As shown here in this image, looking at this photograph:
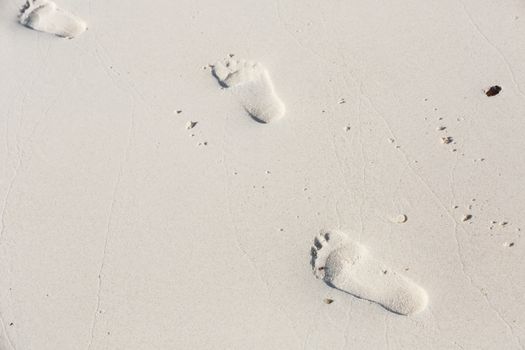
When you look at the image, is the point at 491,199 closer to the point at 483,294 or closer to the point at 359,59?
the point at 483,294

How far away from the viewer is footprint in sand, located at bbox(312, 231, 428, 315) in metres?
2.46

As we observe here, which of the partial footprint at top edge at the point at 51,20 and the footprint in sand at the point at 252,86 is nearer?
the footprint in sand at the point at 252,86

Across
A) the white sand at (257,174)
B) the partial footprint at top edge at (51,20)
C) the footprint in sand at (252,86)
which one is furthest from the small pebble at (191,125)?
the partial footprint at top edge at (51,20)

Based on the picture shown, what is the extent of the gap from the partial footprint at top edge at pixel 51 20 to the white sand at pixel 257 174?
5 cm

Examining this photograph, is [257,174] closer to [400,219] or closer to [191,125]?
[191,125]

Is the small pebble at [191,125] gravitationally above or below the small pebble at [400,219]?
above

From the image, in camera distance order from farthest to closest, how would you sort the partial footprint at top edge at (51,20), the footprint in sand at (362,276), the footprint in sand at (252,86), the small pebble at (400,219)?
the partial footprint at top edge at (51,20) → the footprint in sand at (252,86) → the small pebble at (400,219) → the footprint in sand at (362,276)

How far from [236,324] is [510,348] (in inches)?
47.1

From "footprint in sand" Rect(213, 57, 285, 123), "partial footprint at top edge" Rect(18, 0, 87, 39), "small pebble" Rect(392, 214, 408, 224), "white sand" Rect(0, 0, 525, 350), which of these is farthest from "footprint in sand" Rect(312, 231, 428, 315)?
"partial footprint at top edge" Rect(18, 0, 87, 39)

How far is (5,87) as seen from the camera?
299 centimetres

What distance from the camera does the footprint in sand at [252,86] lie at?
2812 mm

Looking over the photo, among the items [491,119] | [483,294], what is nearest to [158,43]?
[491,119]

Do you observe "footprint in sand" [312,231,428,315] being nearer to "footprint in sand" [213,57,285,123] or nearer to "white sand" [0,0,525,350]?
"white sand" [0,0,525,350]

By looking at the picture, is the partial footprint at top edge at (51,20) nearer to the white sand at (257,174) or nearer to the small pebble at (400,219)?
the white sand at (257,174)
